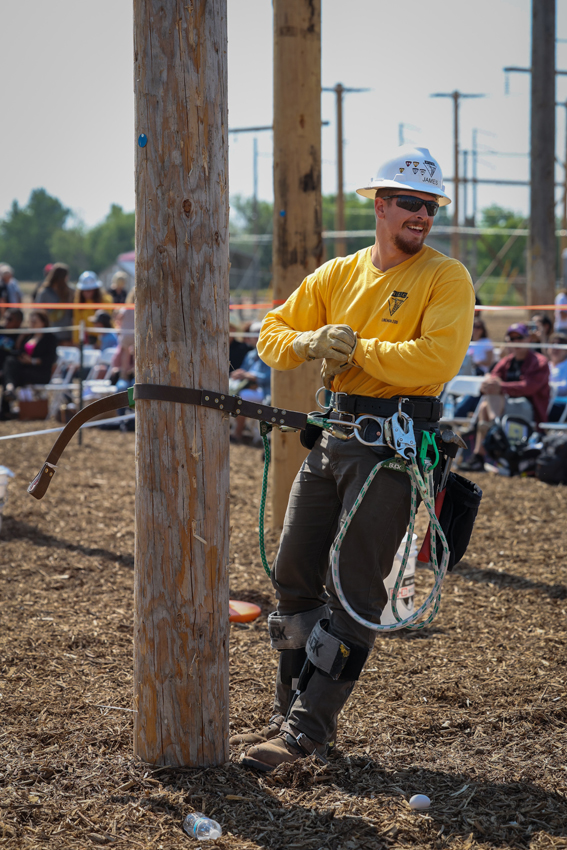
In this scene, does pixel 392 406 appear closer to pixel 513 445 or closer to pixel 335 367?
pixel 335 367

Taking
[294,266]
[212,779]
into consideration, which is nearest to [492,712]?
[212,779]

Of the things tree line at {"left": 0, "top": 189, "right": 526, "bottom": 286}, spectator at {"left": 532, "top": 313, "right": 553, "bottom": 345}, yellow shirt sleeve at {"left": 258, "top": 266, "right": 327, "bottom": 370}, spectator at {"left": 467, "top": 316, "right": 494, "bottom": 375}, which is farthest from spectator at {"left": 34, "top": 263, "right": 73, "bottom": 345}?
tree line at {"left": 0, "top": 189, "right": 526, "bottom": 286}

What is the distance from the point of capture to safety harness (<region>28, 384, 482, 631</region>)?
9.05 ft

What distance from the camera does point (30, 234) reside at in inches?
4227

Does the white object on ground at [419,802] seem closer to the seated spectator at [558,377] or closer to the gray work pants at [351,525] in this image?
the gray work pants at [351,525]

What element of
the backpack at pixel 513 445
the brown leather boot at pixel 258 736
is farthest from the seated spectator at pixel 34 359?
the brown leather boot at pixel 258 736

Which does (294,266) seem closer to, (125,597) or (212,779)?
(125,597)

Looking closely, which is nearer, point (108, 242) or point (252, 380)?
point (252, 380)

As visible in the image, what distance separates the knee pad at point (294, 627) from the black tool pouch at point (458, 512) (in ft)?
1.70

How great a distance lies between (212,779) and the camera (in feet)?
9.20

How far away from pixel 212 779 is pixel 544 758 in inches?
46.8

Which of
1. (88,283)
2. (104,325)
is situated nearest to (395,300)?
(88,283)

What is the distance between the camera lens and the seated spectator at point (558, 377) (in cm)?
900

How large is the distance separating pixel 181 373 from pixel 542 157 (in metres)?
9.61
